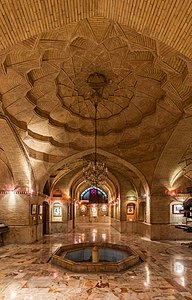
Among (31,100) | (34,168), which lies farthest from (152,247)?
(31,100)

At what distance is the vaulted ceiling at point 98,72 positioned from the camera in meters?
4.11

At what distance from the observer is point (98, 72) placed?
957 cm

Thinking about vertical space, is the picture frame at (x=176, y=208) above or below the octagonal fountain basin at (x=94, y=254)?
above

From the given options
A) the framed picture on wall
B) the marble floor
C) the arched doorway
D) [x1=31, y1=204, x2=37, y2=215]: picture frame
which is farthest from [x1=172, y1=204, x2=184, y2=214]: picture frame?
the arched doorway

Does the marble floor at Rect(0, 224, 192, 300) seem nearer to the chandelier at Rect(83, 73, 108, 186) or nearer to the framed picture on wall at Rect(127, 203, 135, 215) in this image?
the chandelier at Rect(83, 73, 108, 186)

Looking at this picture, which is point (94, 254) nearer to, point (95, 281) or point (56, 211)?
point (95, 281)

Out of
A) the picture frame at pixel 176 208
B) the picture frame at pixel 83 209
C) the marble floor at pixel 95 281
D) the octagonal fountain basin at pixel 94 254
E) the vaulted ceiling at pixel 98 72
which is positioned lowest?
the picture frame at pixel 83 209

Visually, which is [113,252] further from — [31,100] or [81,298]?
[31,100]

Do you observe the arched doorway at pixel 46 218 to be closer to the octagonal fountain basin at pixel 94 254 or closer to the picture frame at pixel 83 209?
the octagonal fountain basin at pixel 94 254

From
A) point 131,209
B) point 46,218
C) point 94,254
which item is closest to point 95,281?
point 94,254

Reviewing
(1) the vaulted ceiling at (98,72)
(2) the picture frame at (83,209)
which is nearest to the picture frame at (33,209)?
(1) the vaulted ceiling at (98,72)

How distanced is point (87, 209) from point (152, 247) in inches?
921

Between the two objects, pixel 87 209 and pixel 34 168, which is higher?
pixel 34 168

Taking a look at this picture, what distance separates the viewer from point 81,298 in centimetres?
583
